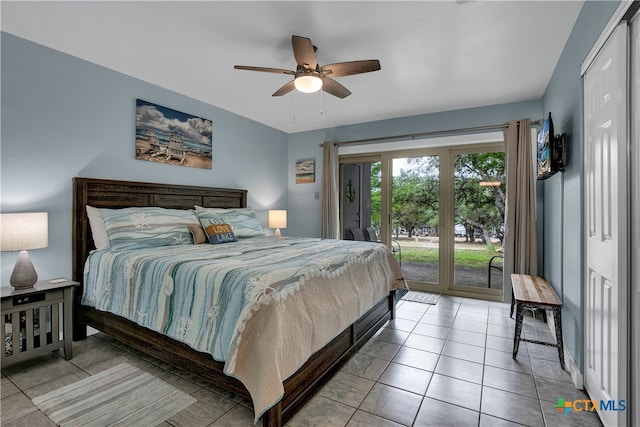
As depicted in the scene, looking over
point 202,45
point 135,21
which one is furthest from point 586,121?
point 135,21

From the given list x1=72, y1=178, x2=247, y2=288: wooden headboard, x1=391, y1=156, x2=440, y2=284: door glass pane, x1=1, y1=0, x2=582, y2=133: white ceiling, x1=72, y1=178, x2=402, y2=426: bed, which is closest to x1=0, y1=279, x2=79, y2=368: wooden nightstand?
x1=72, y1=178, x2=402, y2=426: bed

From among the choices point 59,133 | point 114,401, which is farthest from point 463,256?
point 59,133

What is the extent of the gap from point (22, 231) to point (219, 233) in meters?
1.52

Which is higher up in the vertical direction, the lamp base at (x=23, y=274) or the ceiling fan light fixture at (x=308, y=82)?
the ceiling fan light fixture at (x=308, y=82)

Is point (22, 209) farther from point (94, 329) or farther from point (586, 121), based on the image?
point (586, 121)

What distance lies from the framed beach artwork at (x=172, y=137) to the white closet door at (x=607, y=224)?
384cm

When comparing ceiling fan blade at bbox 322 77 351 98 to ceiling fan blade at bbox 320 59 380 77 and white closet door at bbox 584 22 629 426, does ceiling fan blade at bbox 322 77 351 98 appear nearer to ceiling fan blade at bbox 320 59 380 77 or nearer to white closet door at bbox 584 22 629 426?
ceiling fan blade at bbox 320 59 380 77

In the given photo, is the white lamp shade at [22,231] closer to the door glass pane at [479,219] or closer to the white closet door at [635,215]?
the white closet door at [635,215]

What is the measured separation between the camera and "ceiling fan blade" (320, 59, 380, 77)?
232 cm

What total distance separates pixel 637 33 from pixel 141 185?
3.87 meters

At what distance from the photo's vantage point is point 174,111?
361 cm

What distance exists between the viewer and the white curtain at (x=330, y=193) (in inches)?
197

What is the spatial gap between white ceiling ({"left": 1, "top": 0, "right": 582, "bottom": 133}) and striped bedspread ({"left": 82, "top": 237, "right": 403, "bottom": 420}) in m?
1.78

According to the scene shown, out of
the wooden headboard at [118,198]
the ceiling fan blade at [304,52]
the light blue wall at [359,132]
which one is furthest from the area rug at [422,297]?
the ceiling fan blade at [304,52]
